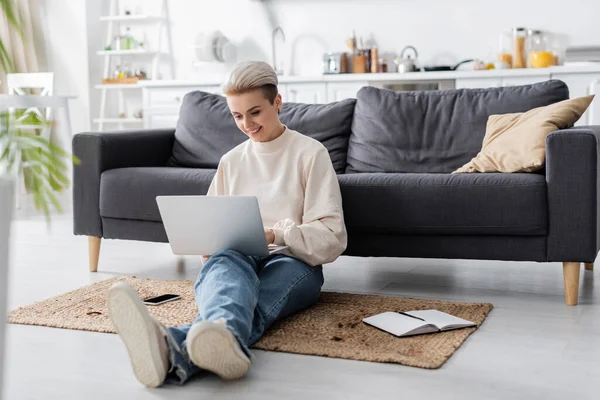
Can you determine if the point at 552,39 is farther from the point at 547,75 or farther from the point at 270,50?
the point at 270,50

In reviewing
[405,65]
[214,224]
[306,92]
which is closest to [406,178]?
[214,224]

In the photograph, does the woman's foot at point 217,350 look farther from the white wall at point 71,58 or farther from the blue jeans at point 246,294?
the white wall at point 71,58

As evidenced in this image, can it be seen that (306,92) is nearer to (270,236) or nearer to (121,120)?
(121,120)

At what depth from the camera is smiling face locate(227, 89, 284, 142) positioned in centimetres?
247

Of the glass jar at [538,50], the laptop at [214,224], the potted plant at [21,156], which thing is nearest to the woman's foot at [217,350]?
the laptop at [214,224]

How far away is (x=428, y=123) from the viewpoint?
11.0ft

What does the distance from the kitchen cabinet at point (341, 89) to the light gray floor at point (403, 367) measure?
7.93 ft

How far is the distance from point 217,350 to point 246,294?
0.28 metres

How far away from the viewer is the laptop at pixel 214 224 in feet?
7.45

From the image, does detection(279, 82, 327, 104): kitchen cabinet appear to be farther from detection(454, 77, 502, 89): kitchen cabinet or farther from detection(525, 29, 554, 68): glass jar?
detection(525, 29, 554, 68): glass jar

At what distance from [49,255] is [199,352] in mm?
2163

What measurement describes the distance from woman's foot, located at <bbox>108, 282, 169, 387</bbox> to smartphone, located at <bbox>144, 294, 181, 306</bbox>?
0.86 m

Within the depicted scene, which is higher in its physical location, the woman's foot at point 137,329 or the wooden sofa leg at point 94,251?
the woman's foot at point 137,329

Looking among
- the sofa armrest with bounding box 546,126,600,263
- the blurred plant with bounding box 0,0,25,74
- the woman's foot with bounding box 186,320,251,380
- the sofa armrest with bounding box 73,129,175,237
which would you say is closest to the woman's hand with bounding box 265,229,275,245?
the woman's foot with bounding box 186,320,251,380
